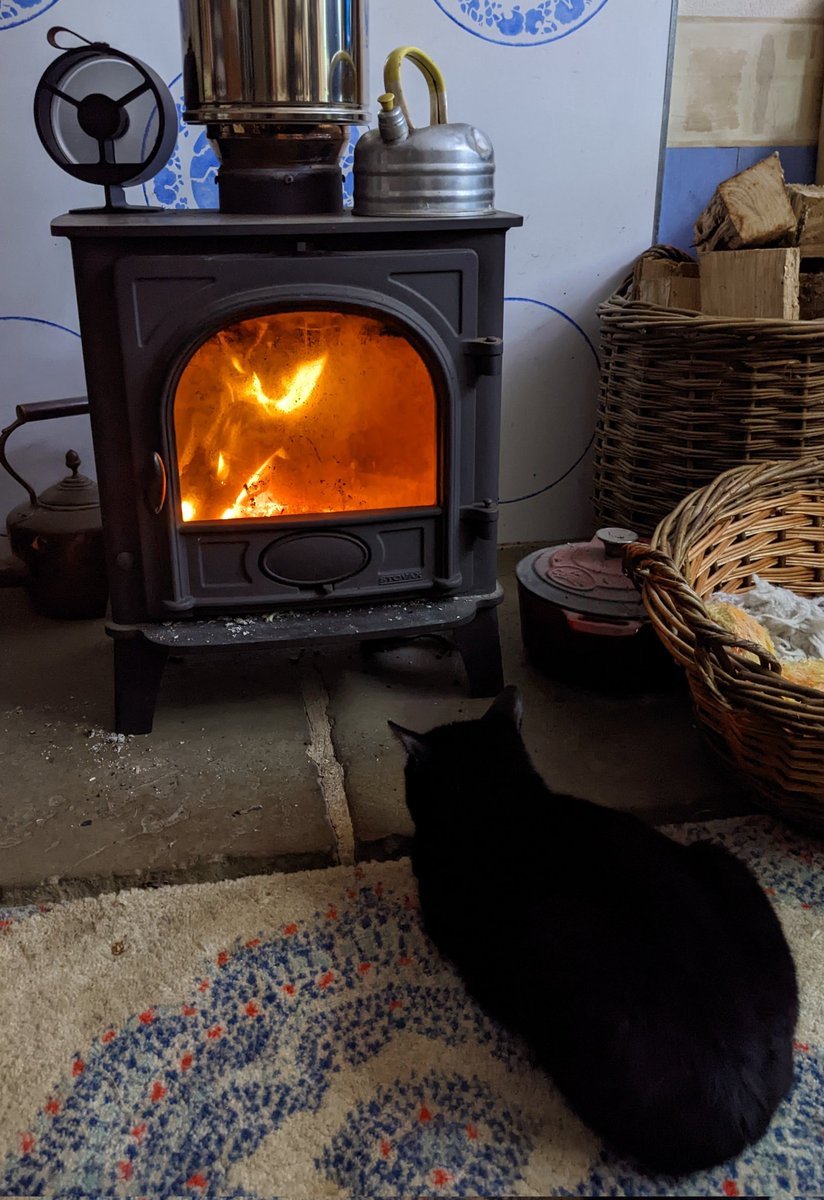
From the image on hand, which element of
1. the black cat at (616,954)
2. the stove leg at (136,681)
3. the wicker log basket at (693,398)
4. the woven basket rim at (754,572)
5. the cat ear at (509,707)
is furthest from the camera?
the wicker log basket at (693,398)

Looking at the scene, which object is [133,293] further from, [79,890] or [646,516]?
[646,516]

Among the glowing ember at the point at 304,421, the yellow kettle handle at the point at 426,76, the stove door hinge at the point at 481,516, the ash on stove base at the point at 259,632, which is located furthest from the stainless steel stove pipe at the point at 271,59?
the ash on stove base at the point at 259,632

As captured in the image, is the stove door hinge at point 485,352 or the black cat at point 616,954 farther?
the stove door hinge at point 485,352

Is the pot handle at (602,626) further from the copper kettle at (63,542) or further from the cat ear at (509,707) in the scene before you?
the copper kettle at (63,542)

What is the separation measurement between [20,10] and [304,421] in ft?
2.96

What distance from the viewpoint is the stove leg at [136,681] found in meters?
1.43

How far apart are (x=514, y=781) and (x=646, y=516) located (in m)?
0.86

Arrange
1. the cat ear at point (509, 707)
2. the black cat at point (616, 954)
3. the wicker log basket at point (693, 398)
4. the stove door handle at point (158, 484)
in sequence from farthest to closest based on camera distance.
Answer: the wicker log basket at point (693, 398) < the stove door handle at point (158, 484) < the cat ear at point (509, 707) < the black cat at point (616, 954)

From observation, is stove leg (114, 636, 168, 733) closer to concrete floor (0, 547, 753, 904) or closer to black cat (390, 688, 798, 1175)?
concrete floor (0, 547, 753, 904)

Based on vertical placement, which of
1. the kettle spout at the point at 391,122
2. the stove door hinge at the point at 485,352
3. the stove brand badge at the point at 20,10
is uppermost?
the stove brand badge at the point at 20,10

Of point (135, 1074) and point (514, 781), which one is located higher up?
point (514, 781)

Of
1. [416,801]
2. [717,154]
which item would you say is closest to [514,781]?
[416,801]

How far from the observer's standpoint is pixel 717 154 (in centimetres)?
194

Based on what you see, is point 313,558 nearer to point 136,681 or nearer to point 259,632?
point 259,632
